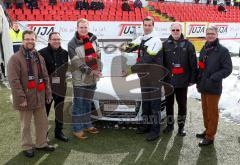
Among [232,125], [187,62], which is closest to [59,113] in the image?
[187,62]

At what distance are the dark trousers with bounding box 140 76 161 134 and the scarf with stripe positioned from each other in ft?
2.85

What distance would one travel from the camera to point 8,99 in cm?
764

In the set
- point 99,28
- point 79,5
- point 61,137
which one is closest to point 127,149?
point 61,137

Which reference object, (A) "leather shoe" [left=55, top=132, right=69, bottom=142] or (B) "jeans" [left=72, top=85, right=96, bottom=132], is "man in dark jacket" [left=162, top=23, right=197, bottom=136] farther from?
(A) "leather shoe" [left=55, top=132, right=69, bottom=142]

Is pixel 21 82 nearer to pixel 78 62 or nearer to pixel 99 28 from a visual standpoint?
pixel 78 62

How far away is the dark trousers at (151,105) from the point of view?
512cm

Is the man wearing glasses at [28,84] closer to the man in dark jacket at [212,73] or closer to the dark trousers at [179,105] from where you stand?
the dark trousers at [179,105]

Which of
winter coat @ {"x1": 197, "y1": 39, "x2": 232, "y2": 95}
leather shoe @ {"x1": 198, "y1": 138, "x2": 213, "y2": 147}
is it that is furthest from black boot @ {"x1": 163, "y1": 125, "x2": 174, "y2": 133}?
winter coat @ {"x1": 197, "y1": 39, "x2": 232, "y2": 95}

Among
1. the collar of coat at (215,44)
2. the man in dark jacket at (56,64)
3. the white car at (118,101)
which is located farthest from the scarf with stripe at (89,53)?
the collar of coat at (215,44)

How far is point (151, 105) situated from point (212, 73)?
115 centimetres

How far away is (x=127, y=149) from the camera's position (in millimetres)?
4902

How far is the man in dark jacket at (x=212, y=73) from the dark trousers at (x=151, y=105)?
0.74 m

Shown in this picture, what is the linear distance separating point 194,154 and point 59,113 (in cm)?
242

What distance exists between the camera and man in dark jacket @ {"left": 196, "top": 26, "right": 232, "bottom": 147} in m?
4.58
